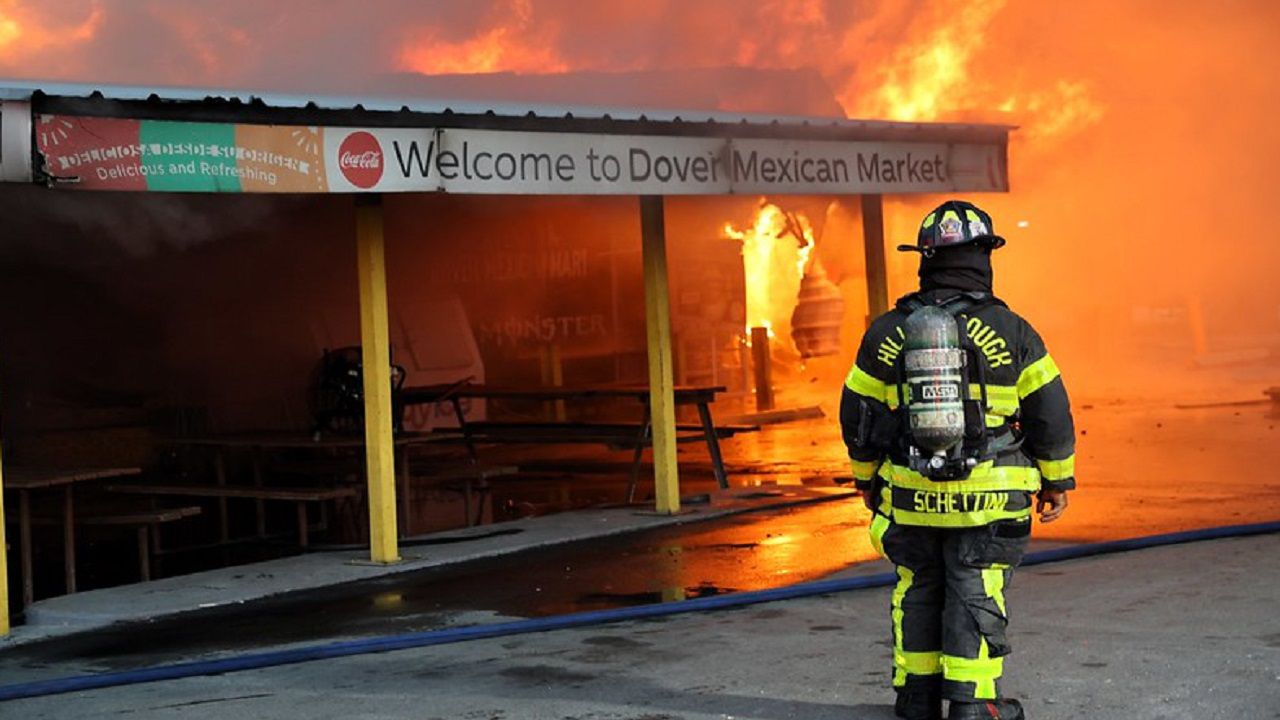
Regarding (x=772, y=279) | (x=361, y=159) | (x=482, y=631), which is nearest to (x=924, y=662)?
(x=482, y=631)

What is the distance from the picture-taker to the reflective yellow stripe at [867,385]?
17.9 feet

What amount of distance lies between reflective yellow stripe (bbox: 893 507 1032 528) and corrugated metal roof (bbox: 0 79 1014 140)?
454 centimetres

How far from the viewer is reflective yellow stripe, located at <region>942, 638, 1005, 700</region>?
17.1ft

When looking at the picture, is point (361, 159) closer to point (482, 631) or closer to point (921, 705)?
point (482, 631)

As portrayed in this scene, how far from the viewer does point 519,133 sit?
9484 mm

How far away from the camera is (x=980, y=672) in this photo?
17.1ft

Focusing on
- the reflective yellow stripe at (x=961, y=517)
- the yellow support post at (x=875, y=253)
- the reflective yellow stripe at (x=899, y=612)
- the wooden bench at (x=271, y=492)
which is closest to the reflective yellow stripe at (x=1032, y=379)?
the reflective yellow stripe at (x=961, y=517)

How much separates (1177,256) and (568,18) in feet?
39.9

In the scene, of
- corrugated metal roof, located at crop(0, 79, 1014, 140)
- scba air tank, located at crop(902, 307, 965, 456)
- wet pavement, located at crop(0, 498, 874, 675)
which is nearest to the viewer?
scba air tank, located at crop(902, 307, 965, 456)

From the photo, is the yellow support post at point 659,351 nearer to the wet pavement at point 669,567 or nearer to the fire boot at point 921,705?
the wet pavement at point 669,567

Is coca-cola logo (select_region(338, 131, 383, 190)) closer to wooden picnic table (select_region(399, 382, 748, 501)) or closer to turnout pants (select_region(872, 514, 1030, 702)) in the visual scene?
wooden picnic table (select_region(399, 382, 748, 501))

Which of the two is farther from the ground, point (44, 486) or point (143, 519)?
point (44, 486)

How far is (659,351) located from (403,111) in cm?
306

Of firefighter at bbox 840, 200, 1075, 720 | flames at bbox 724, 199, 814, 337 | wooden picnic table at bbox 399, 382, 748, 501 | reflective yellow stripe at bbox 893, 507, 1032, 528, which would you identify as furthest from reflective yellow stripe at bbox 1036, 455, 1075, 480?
flames at bbox 724, 199, 814, 337
